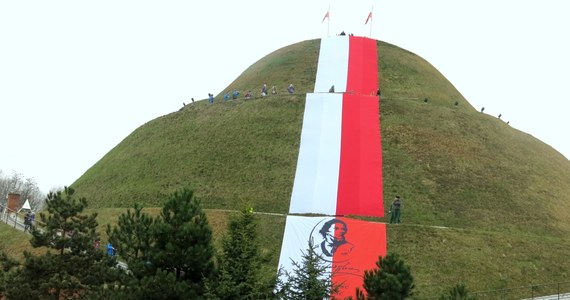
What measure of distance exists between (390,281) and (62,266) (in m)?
10.9

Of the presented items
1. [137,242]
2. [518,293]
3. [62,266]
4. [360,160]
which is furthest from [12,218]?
[518,293]

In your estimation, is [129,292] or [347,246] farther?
[347,246]

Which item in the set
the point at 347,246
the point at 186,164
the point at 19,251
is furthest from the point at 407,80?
the point at 19,251

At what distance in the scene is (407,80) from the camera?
150ft

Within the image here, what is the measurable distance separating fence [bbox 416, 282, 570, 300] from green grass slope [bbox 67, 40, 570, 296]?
9.0 inches

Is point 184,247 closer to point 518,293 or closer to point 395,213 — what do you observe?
point 395,213

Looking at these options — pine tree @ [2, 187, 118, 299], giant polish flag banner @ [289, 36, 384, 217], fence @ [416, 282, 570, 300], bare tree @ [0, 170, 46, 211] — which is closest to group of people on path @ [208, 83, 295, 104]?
giant polish flag banner @ [289, 36, 384, 217]

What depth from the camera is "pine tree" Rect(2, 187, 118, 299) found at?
55.9 ft

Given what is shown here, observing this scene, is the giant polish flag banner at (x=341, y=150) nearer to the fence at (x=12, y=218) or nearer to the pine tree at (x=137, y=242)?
the pine tree at (x=137, y=242)

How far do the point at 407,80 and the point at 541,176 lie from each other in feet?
49.9

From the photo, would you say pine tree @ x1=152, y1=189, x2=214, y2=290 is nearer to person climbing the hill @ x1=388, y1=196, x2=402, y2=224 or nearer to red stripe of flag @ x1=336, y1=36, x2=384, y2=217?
person climbing the hill @ x1=388, y1=196, x2=402, y2=224

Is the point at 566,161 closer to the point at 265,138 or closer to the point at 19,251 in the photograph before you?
the point at 265,138

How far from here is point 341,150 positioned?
105ft

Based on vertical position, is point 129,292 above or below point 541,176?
below
